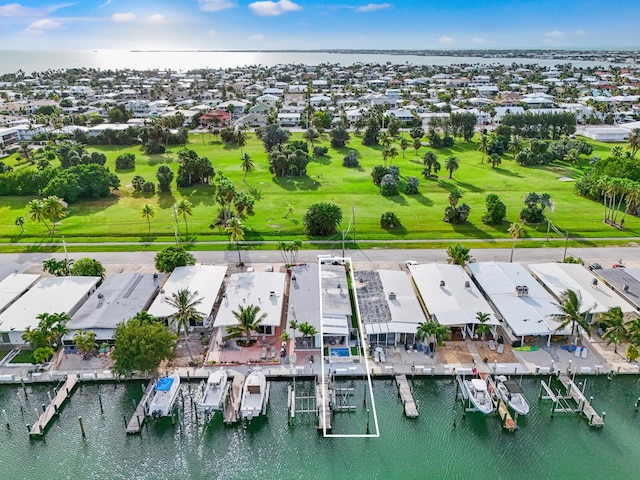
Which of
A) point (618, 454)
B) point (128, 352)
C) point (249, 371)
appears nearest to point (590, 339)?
point (618, 454)

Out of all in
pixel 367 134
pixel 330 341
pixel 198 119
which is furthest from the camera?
pixel 198 119

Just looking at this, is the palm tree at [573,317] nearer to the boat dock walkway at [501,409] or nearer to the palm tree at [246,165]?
the boat dock walkway at [501,409]

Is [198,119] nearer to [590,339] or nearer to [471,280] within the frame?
[471,280]

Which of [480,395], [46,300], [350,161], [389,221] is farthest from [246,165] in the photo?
[480,395]

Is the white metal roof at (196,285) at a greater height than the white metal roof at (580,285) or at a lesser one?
lesser

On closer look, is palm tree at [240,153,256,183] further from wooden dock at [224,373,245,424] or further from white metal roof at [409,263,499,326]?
wooden dock at [224,373,245,424]

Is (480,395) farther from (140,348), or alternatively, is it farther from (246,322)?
(140,348)

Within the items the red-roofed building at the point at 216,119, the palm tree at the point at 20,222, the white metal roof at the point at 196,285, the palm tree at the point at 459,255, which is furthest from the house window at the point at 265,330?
the red-roofed building at the point at 216,119
